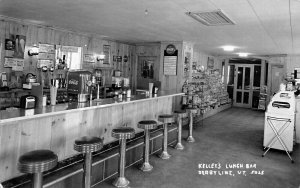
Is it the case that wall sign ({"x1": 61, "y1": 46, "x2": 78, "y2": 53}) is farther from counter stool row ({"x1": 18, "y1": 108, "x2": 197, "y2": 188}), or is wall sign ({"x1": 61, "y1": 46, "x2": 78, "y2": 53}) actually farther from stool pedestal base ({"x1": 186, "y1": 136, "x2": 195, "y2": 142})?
stool pedestal base ({"x1": 186, "y1": 136, "x2": 195, "y2": 142})

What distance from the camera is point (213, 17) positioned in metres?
4.35

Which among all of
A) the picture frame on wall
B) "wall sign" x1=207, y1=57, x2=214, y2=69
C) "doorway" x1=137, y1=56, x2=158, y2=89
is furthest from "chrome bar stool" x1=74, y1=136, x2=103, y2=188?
"wall sign" x1=207, y1=57, x2=214, y2=69

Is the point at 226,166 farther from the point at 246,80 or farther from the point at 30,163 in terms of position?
the point at 246,80

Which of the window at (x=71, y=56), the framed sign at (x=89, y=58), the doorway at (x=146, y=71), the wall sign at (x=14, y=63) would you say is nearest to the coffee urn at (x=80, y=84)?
the wall sign at (x=14, y=63)

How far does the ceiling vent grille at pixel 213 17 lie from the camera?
4.08m

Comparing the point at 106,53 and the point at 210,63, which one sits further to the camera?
the point at 210,63

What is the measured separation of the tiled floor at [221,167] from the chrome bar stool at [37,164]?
1359 mm

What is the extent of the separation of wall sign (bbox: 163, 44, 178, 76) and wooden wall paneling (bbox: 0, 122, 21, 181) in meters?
6.10

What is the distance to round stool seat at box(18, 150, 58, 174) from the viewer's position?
7.14 ft

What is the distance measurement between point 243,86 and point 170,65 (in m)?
6.78

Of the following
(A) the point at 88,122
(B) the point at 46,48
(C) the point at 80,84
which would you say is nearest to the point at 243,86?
(B) the point at 46,48

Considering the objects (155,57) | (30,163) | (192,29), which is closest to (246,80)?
(155,57)

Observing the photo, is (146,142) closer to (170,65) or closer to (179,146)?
(179,146)

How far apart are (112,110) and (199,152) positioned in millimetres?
2252
